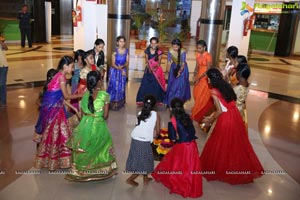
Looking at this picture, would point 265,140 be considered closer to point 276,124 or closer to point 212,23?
point 276,124

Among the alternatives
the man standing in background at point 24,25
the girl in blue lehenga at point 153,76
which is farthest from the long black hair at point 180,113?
the man standing in background at point 24,25

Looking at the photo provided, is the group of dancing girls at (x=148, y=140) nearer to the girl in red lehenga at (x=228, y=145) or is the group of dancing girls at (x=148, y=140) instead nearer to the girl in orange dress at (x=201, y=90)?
the girl in red lehenga at (x=228, y=145)

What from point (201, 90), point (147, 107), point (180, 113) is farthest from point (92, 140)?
point (201, 90)

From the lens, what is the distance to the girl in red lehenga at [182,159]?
313 cm

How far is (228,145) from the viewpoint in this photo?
3.59 meters

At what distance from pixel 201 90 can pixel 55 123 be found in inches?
111

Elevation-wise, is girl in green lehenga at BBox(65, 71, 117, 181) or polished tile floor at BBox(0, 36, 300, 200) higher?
girl in green lehenga at BBox(65, 71, 117, 181)

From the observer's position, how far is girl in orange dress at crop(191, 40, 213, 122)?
5340mm

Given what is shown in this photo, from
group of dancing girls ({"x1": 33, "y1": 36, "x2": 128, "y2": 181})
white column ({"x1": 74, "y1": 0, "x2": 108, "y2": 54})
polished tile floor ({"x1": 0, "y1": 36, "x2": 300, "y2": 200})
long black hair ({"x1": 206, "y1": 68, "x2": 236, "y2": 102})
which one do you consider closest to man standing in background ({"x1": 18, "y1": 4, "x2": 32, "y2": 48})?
polished tile floor ({"x1": 0, "y1": 36, "x2": 300, "y2": 200})

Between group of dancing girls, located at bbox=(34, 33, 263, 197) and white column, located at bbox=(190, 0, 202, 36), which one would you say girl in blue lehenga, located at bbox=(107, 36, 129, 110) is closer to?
group of dancing girls, located at bbox=(34, 33, 263, 197)

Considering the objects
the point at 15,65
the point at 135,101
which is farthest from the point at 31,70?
the point at 135,101

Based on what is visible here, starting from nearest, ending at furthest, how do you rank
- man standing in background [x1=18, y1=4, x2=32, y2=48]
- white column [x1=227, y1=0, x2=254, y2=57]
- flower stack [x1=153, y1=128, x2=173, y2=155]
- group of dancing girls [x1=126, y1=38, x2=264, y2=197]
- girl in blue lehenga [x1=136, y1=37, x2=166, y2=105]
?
group of dancing girls [x1=126, y1=38, x2=264, y2=197] → flower stack [x1=153, y1=128, x2=173, y2=155] → girl in blue lehenga [x1=136, y1=37, x2=166, y2=105] → white column [x1=227, y1=0, x2=254, y2=57] → man standing in background [x1=18, y1=4, x2=32, y2=48]

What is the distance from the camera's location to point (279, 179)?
12.8 ft

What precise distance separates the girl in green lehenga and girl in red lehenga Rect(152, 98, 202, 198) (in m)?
0.67
